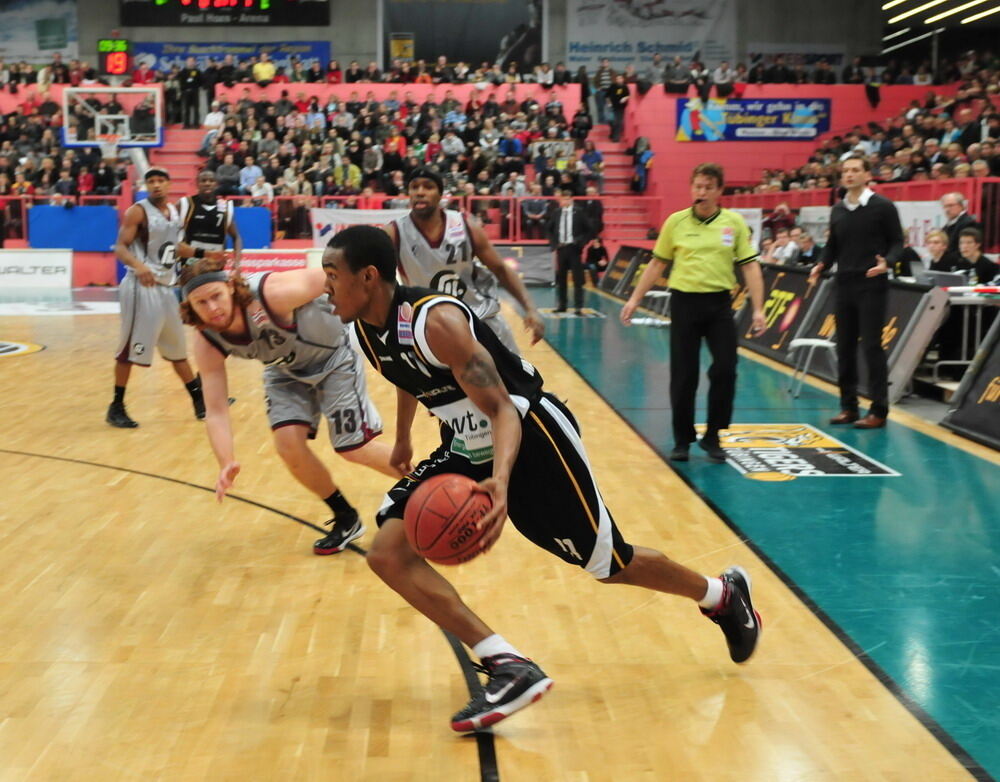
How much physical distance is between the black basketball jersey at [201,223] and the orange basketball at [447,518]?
627 centimetres

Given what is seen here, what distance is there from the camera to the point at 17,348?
13.7 meters

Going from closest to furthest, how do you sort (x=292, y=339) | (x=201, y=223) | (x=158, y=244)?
(x=292, y=339) < (x=158, y=244) < (x=201, y=223)

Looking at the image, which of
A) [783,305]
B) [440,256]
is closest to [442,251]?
[440,256]

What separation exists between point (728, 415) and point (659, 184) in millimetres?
23339

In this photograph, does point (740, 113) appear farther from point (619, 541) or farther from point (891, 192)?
point (619, 541)

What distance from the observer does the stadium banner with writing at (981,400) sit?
317 inches

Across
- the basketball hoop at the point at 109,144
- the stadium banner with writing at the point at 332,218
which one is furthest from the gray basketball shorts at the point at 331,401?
the basketball hoop at the point at 109,144

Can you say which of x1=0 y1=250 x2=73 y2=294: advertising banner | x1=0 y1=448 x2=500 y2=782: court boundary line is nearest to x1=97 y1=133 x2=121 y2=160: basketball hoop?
x1=0 y1=250 x2=73 y2=294: advertising banner

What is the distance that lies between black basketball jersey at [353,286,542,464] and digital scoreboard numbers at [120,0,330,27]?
34.1 metres

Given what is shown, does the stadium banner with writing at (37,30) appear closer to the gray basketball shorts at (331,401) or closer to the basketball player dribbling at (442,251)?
the basketball player dribbling at (442,251)

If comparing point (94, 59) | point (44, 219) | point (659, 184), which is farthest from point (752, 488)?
point (94, 59)

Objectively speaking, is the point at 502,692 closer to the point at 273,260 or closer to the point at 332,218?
the point at 273,260

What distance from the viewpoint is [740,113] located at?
30453 millimetres

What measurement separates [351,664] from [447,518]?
3.96 ft
